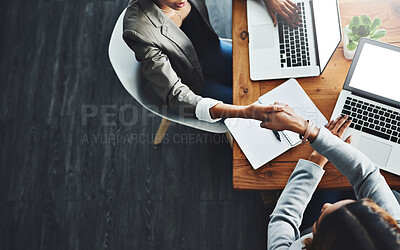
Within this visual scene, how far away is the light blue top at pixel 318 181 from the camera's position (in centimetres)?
103

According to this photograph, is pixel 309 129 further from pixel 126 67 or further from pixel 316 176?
pixel 126 67

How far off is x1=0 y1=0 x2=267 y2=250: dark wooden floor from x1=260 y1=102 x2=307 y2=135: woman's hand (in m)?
0.74

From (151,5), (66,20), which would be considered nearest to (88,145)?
(66,20)

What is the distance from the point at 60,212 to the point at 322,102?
1.57m

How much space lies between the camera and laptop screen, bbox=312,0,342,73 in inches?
47.4

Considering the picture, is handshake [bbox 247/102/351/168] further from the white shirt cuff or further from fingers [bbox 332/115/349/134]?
the white shirt cuff

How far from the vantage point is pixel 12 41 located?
7.33 ft

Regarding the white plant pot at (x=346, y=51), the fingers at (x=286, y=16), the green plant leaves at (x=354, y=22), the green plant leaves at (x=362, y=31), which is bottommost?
the white plant pot at (x=346, y=51)

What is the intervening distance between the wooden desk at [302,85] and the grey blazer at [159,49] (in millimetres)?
206

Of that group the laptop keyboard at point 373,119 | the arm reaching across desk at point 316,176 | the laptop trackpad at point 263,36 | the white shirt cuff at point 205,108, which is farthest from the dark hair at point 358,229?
the laptop trackpad at point 263,36

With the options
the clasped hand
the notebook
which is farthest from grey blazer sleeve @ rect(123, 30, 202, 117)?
the clasped hand

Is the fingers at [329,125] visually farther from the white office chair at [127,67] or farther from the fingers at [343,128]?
the white office chair at [127,67]

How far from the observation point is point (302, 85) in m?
1.23

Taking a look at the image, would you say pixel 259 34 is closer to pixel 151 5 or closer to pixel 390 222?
pixel 151 5
